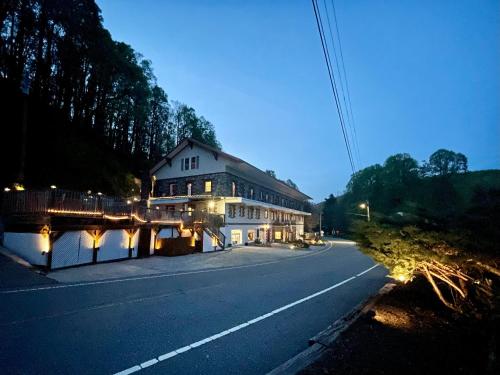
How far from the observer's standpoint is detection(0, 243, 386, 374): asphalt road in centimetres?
438

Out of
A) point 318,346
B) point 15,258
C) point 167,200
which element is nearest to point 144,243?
point 15,258

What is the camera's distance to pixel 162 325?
6020mm

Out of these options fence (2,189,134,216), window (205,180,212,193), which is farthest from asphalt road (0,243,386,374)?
window (205,180,212,193)

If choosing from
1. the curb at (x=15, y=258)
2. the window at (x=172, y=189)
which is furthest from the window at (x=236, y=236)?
the curb at (x=15, y=258)

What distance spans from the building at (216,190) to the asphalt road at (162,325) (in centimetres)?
1409

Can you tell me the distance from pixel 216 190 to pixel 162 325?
903 inches

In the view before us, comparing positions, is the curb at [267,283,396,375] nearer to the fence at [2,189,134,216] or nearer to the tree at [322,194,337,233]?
the fence at [2,189,134,216]

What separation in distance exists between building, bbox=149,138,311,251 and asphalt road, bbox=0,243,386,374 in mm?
14092

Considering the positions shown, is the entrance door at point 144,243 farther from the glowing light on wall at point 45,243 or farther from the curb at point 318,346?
the curb at point 318,346

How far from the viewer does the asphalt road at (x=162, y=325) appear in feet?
14.4

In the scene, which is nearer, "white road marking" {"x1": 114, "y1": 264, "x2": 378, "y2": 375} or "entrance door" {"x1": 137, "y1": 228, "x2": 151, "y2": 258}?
"white road marking" {"x1": 114, "y1": 264, "x2": 378, "y2": 375}

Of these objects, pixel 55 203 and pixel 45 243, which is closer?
pixel 45 243

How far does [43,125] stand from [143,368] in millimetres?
26991

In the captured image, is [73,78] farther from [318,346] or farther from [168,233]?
[318,346]
